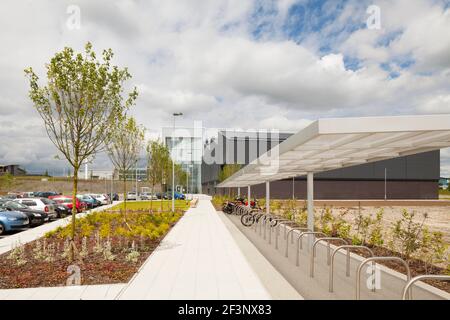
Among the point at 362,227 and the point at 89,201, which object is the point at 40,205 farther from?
the point at 362,227

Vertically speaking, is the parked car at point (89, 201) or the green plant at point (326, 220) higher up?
the green plant at point (326, 220)

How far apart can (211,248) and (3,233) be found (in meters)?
10.1

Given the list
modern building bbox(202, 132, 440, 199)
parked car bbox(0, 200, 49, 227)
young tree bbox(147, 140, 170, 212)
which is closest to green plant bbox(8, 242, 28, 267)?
parked car bbox(0, 200, 49, 227)

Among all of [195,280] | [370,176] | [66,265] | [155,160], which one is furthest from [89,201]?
[370,176]

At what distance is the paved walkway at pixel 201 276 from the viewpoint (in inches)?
233

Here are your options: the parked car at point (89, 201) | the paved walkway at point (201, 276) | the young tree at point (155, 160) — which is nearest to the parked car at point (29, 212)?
the young tree at point (155, 160)

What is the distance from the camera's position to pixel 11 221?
1466 centimetres

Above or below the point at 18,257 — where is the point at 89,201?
below

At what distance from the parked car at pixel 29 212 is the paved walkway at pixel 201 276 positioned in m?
9.90

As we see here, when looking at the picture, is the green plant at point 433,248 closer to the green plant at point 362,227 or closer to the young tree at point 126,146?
the green plant at point 362,227

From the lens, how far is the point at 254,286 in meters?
6.41

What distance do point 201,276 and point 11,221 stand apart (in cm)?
1139

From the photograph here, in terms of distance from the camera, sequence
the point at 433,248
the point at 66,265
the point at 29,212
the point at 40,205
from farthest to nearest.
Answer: the point at 40,205 < the point at 29,212 < the point at 433,248 < the point at 66,265
